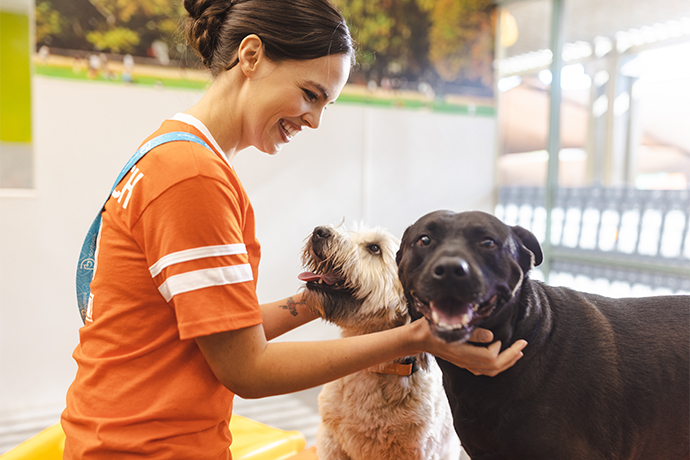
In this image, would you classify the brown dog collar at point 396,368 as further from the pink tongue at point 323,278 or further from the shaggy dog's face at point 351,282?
the pink tongue at point 323,278

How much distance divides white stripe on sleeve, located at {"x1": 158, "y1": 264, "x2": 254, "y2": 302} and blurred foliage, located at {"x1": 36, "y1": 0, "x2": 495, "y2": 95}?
2.55m

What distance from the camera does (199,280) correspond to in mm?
849

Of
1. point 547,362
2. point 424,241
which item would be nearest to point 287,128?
point 424,241

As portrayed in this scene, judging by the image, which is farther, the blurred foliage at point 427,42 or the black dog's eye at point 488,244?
the blurred foliage at point 427,42

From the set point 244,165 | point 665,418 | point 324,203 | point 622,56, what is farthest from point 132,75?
point 622,56

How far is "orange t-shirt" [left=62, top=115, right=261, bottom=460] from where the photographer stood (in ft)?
2.79

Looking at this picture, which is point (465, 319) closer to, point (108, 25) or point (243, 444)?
point (243, 444)

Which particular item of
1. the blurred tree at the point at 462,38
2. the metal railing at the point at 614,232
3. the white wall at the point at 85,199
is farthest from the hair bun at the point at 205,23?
the metal railing at the point at 614,232

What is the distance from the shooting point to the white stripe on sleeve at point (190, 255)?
84 centimetres

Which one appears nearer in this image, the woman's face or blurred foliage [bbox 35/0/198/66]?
the woman's face

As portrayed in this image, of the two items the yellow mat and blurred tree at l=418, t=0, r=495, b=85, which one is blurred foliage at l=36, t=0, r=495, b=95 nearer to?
blurred tree at l=418, t=0, r=495, b=85

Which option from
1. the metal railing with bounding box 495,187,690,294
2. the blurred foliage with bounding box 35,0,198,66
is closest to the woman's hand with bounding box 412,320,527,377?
the blurred foliage with bounding box 35,0,198,66

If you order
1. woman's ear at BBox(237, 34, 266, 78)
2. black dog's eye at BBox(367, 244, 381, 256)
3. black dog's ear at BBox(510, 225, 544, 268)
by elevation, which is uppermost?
woman's ear at BBox(237, 34, 266, 78)

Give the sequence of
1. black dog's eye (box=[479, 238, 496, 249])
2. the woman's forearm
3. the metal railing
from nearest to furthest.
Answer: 1. black dog's eye (box=[479, 238, 496, 249])
2. the woman's forearm
3. the metal railing
